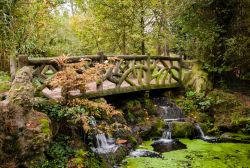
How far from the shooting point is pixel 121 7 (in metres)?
13.4

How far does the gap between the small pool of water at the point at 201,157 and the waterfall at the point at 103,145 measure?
53 cm

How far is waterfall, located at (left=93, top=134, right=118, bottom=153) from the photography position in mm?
7988

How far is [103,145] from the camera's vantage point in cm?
828

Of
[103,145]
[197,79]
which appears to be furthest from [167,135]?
[197,79]

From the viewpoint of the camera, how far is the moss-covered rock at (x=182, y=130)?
9.94m

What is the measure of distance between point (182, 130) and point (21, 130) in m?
5.90

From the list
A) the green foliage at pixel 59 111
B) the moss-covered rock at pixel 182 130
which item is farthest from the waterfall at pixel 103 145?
the moss-covered rock at pixel 182 130

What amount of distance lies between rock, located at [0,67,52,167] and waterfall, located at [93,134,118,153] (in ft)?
7.46

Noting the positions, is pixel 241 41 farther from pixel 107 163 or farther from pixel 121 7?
pixel 107 163

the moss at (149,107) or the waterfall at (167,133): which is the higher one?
the moss at (149,107)

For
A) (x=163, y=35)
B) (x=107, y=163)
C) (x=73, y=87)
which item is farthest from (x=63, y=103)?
(x=163, y=35)

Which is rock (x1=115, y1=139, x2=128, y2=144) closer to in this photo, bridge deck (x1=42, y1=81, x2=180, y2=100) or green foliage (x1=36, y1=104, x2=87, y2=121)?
bridge deck (x1=42, y1=81, x2=180, y2=100)

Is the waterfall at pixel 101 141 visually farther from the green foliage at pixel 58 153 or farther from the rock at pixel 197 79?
the rock at pixel 197 79

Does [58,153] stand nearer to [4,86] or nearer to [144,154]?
[4,86]
